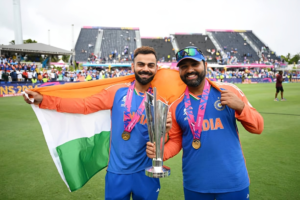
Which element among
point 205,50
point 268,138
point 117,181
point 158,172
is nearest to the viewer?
point 158,172

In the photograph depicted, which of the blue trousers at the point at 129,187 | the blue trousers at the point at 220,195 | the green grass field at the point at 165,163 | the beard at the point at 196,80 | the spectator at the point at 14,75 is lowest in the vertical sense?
the green grass field at the point at 165,163

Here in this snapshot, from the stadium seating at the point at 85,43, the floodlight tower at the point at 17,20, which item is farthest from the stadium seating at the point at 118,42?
the floodlight tower at the point at 17,20

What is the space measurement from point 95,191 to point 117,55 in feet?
154

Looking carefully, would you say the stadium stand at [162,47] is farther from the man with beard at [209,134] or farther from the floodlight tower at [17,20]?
the man with beard at [209,134]

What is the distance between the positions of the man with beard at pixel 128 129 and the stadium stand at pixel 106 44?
4342 centimetres

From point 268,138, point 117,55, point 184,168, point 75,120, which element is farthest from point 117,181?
point 117,55

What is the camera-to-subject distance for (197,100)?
2.09 meters

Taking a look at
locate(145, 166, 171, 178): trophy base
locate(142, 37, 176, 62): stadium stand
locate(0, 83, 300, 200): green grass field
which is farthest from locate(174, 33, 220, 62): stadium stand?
locate(145, 166, 171, 178): trophy base

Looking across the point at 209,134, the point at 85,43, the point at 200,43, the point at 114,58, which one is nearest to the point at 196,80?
the point at 209,134

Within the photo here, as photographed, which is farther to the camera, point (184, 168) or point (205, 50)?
point (205, 50)

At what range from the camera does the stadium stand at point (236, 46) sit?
52056 mm

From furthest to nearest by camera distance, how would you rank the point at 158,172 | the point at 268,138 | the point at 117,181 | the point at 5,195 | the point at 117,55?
1. the point at 117,55
2. the point at 268,138
3. the point at 5,195
4. the point at 117,181
5. the point at 158,172

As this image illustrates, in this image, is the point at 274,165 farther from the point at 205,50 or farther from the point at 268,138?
the point at 205,50

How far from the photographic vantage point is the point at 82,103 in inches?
101
